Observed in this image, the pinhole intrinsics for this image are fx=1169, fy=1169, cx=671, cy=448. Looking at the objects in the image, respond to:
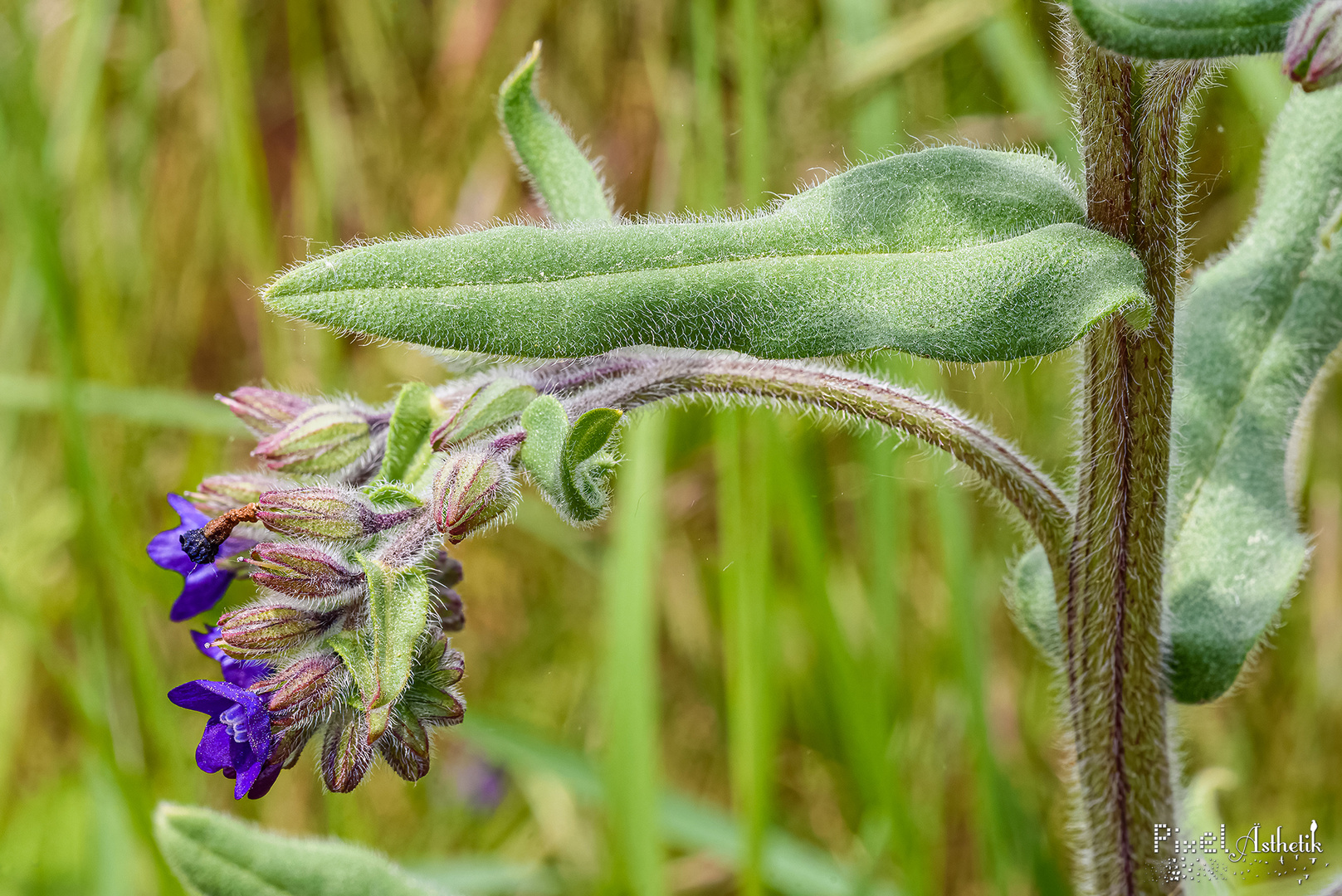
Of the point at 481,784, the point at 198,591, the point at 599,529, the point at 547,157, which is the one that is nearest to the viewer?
the point at 198,591

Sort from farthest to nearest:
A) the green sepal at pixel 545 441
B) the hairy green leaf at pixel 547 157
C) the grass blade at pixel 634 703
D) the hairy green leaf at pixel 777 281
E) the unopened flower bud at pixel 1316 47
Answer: the grass blade at pixel 634 703 → the hairy green leaf at pixel 547 157 → the green sepal at pixel 545 441 → the hairy green leaf at pixel 777 281 → the unopened flower bud at pixel 1316 47

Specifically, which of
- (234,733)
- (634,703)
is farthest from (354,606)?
(634,703)

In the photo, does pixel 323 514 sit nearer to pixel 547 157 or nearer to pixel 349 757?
pixel 349 757

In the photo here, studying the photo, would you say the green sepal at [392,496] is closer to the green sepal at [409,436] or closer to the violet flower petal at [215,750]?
the green sepal at [409,436]

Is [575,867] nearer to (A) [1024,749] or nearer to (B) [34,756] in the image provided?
(A) [1024,749]

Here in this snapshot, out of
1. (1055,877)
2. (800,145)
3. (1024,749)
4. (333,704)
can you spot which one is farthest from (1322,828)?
(333,704)

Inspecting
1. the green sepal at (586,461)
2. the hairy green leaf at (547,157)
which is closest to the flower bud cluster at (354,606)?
the green sepal at (586,461)
